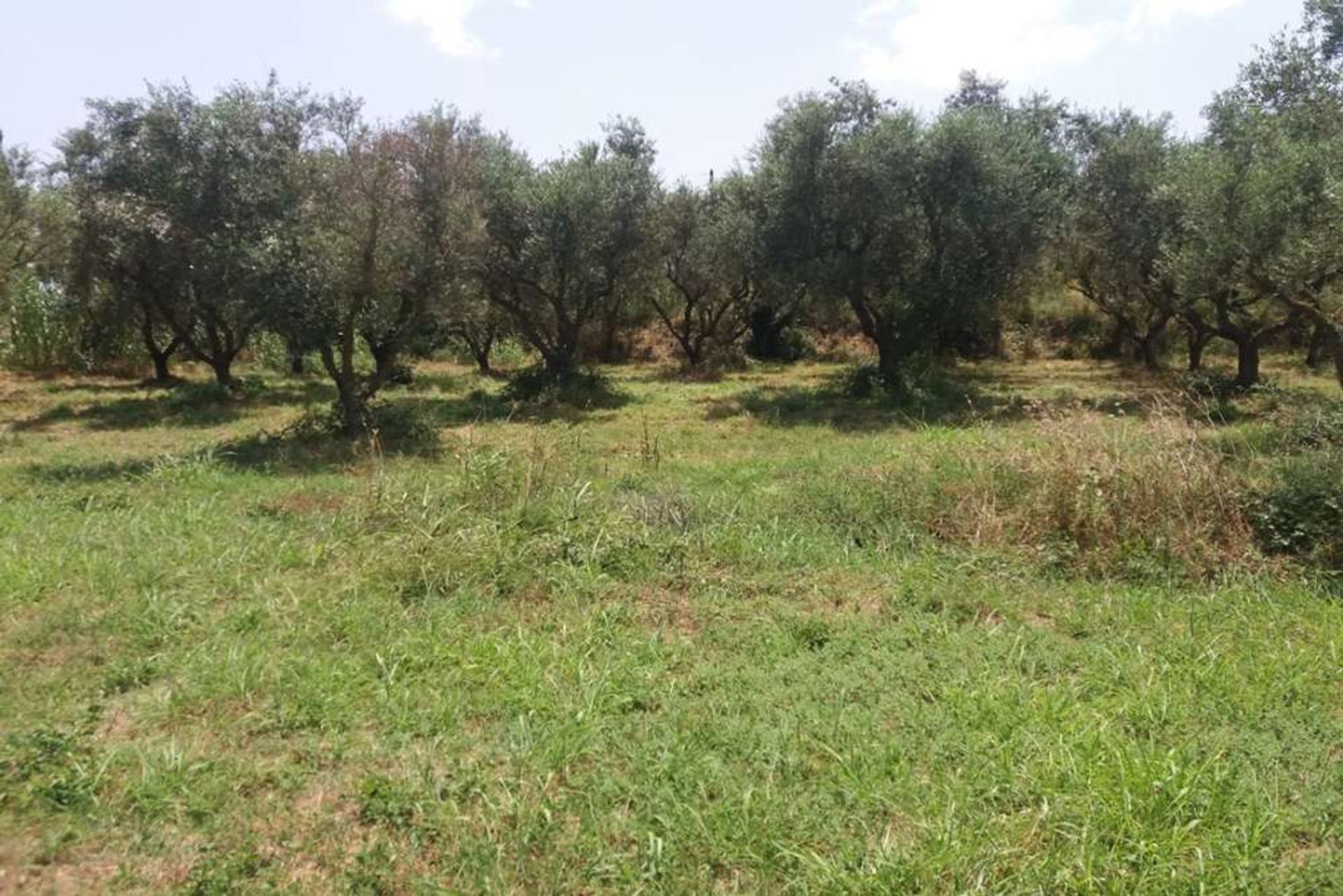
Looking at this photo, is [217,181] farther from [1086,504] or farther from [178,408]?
[1086,504]

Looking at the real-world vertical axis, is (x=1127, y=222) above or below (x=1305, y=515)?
above

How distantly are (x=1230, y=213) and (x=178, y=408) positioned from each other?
20839 mm

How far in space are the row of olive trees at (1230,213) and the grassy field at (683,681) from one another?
5126mm

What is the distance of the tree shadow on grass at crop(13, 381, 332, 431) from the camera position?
55.5ft

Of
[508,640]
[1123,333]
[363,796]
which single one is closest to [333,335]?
[508,640]

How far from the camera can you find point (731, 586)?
6.52m

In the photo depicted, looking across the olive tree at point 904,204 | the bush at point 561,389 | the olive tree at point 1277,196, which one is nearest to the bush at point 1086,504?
the olive tree at point 1277,196

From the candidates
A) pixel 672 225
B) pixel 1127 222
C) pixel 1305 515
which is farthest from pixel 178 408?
pixel 1127 222

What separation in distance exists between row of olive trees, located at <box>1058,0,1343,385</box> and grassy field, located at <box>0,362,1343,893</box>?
5126 mm

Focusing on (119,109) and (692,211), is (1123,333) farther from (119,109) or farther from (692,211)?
(119,109)

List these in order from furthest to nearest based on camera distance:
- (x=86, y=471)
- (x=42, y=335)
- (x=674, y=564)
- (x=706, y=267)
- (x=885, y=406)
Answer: (x=42, y=335) < (x=706, y=267) < (x=885, y=406) < (x=86, y=471) < (x=674, y=564)

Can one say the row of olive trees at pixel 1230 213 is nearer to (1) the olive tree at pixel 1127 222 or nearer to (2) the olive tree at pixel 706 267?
(1) the olive tree at pixel 1127 222

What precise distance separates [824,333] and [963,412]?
46.5ft

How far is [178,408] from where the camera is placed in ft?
61.4
